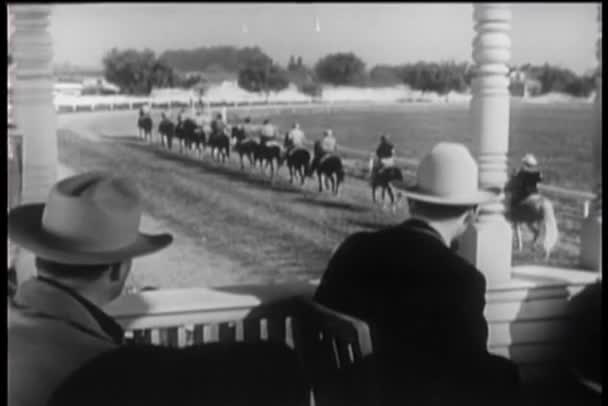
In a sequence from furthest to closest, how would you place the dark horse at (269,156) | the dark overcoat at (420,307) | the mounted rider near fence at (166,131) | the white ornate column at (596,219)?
the dark horse at (269,156) < the mounted rider near fence at (166,131) < the white ornate column at (596,219) < the dark overcoat at (420,307)

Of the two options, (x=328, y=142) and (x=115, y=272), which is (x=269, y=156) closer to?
(x=328, y=142)

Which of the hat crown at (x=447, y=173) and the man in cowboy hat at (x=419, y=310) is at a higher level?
the hat crown at (x=447, y=173)

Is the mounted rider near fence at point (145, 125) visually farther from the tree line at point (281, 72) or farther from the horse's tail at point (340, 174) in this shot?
the horse's tail at point (340, 174)

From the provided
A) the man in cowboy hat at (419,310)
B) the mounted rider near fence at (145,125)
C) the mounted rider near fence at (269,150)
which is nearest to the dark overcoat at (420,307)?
the man in cowboy hat at (419,310)

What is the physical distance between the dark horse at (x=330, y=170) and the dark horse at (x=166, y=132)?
2.16ft

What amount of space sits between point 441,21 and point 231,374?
251 centimetres

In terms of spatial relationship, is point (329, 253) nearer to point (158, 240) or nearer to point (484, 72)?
point (484, 72)

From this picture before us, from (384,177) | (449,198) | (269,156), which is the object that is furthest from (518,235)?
(449,198)

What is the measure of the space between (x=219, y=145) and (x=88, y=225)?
2.29 meters

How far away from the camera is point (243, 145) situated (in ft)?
11.4

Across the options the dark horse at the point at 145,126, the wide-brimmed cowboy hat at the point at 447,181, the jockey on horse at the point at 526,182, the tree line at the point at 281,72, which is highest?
the tree line at the point at 281,72

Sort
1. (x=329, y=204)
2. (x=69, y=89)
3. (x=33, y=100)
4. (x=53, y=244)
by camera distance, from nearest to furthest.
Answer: (x=53, y=244) → (x=33, y=100) → (x=69, y=89) → (x=329, y=204)

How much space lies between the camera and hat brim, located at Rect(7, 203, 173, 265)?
1.18 m

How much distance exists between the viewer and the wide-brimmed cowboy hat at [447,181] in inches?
76.2
